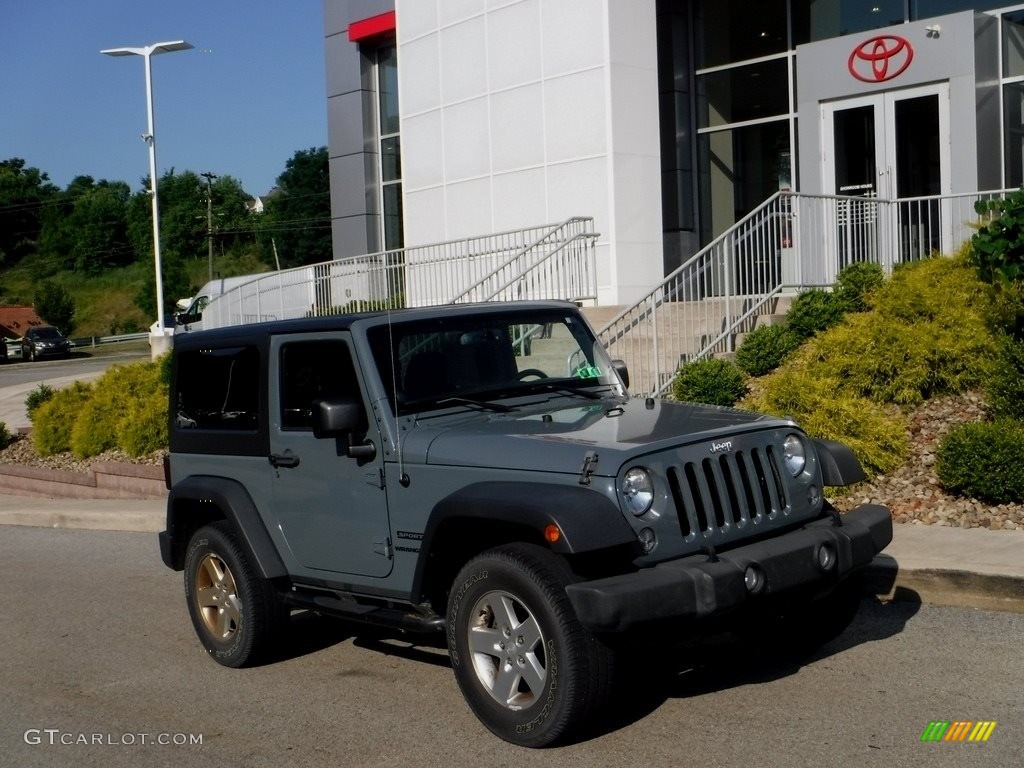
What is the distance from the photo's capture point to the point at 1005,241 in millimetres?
9883

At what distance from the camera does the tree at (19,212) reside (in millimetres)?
119438

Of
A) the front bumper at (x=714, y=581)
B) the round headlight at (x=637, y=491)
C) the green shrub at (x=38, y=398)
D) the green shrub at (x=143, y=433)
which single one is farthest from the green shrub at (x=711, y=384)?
the green shrub at (x=38, y=398)

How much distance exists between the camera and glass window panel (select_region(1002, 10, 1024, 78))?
59.6 ft

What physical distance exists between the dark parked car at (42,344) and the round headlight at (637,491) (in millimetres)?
58276

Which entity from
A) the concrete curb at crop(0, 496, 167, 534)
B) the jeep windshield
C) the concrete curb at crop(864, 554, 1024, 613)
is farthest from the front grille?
the concrete curb at crop(0, 496, 167, 534)

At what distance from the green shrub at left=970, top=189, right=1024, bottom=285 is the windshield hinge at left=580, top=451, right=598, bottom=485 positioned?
19.8ft

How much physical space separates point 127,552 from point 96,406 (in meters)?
6.89

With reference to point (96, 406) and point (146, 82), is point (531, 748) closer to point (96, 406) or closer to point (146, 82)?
point (96, 406)

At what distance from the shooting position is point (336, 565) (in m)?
6.33


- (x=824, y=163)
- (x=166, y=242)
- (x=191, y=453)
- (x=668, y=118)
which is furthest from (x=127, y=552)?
(x=166, y=242)

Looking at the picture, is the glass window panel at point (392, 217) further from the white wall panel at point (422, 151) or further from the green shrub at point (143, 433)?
the green shrub at point (143, 433)

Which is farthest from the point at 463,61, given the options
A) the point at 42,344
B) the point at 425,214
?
the point at 42,344

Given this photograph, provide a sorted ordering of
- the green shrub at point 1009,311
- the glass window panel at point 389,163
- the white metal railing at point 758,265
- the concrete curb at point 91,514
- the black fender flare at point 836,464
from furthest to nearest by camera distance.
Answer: the glass window panel at point 389,163
the white metal railing at point 758,265
the concrete curb at point 91,514
the green shrub at point 1009,311
the black fender flare at point 836,464

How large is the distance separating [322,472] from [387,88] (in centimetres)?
2196
